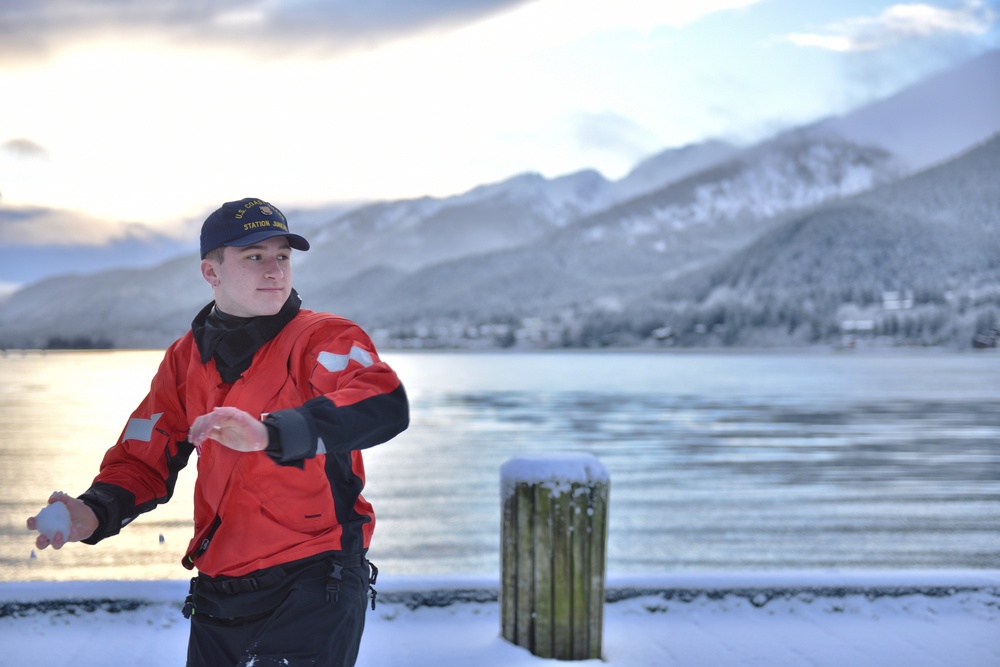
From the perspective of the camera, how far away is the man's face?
2.59 meters

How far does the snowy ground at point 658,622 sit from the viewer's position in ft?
15.5

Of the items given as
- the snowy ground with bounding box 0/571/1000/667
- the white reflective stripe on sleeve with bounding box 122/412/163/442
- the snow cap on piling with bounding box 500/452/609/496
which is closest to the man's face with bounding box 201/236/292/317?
the white reflective stripe on sleeve with bounding box 122/412/163/442

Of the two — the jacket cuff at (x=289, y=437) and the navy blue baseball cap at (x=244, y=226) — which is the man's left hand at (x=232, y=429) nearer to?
the jacket cuff at (x=289, y=437)

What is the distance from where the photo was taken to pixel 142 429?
272cm

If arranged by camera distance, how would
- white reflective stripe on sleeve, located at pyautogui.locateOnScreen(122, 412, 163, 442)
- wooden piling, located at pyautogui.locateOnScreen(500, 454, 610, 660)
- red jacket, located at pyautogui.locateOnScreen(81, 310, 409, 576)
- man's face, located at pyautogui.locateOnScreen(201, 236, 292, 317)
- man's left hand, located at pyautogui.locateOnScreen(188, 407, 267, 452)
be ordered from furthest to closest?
wooden piling, located at pyautogui.locateOnScreen(500, 454, 610, 660), white reflective stripe on sleeve, located at pyautogui.locateOnScreen(122, 412, 163, 442), man's face, located at pyautogui.locateOnScreen(201, 236, 292, 317), red jacket, located at pyautogui.locateOnScreen(81, 310, 409, 576), man's left hand, located at pyautogui.locateOnScreen(188, 407, 267, 452)

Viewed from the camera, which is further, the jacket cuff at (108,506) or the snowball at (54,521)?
the jacket cuff at (108,506)

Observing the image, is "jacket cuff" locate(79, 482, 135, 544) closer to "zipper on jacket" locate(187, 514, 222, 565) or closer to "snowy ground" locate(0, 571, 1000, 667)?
"zipper on jacket" locate(187, 514, 222, 565)

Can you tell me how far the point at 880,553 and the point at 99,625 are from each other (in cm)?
983

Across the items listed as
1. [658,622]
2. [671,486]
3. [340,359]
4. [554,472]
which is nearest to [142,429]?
[340,359]

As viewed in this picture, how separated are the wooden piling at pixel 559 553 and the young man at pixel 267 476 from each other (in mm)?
2089

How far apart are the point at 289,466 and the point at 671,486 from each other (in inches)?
654

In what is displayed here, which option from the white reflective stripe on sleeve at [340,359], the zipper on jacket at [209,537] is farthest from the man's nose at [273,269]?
the zipper on jacket at [209,537]

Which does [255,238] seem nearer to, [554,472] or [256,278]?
[256,278]

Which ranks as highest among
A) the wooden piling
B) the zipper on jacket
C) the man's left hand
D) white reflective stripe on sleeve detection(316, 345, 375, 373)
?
white reflective stripe on sleeve detection(316, 345, 375, 373)
